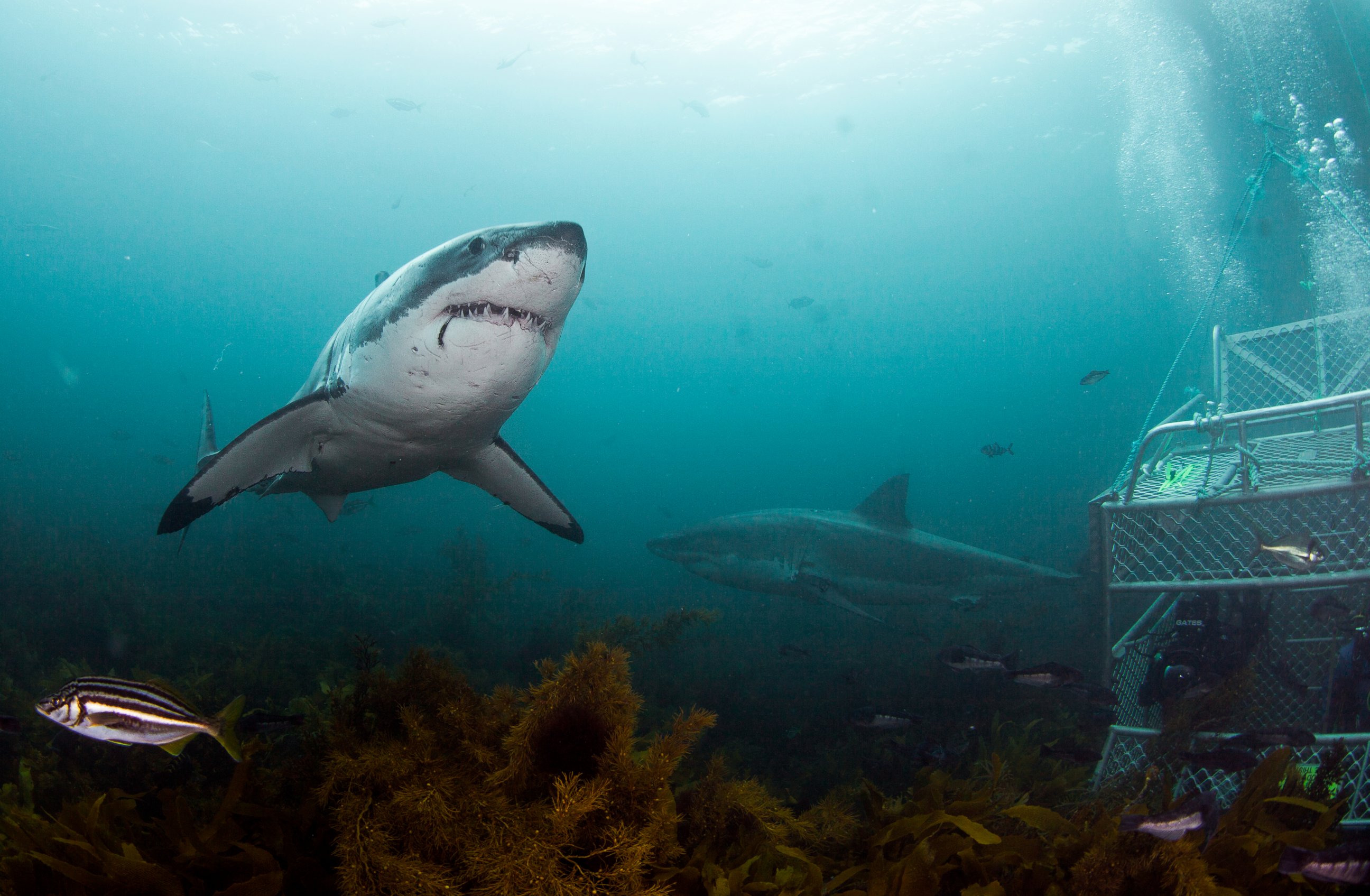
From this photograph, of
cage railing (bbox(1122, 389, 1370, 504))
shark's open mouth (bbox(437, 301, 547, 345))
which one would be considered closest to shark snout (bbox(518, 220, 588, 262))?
shark's open mouth (bbox(437, 301, 547, 345))

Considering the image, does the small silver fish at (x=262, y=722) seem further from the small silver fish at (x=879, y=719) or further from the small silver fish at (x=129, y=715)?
the small silver fish at (x=879, y=719)

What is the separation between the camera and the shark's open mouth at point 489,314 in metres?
3.07

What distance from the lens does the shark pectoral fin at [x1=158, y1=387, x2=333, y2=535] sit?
384 centimetres

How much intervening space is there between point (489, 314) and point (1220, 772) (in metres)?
6.51

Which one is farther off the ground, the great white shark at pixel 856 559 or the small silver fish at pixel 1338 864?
the small silver fish at pixel 1338 864

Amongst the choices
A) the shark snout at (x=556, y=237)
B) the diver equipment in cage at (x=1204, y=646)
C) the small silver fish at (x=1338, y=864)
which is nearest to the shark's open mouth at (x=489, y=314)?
the shark snout at (x=556, y=237)

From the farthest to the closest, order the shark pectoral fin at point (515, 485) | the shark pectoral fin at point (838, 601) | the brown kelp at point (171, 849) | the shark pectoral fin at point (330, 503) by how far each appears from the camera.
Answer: the shark pectoral fin at point (838, 601) → the shark pectoral fin at point (330, 503) → the shark pectoral fin at point (515, 485) → the brown kelp at point (171, 849)

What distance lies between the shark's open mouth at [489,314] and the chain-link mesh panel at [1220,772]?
4.11m

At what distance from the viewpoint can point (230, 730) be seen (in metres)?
2.40

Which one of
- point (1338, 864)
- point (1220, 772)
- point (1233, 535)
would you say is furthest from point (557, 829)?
point (1233, 535)

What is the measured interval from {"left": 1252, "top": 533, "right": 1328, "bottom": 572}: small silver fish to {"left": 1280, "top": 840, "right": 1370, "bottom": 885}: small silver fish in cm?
405

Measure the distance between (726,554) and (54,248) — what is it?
130m

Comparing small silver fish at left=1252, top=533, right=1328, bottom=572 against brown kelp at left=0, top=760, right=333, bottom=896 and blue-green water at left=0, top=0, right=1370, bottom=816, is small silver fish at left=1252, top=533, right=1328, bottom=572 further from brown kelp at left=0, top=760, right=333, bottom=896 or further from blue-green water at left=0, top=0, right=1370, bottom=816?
brown kelp at left=0, top=760, right=333, bottom=896

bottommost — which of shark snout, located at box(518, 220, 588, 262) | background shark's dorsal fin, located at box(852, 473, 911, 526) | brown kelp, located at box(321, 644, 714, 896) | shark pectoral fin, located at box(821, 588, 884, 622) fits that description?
shark pectoral fin, located at box(821, 588, 884, 622)
